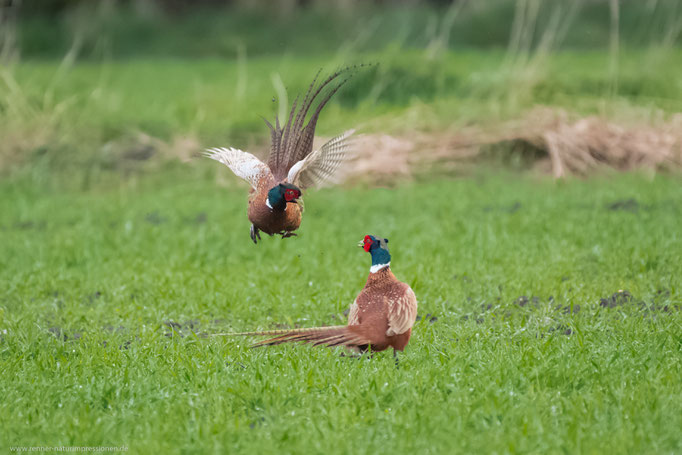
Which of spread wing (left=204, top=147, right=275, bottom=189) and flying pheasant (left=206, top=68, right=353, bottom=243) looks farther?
spread wing (left=204, top=147, right=275, bottom=189)

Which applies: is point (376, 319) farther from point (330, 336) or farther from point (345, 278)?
point (345, 278)

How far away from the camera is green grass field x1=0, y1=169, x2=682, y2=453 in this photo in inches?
179

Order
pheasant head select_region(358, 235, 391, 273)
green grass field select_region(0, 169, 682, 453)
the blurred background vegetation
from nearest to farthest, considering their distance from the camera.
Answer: green grass field select_region(0, 169, 682, 453)
pheasant head select_region(358, 235, 391, 273)
the blurred background vegetation

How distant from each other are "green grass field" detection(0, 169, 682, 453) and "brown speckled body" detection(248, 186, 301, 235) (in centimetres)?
94

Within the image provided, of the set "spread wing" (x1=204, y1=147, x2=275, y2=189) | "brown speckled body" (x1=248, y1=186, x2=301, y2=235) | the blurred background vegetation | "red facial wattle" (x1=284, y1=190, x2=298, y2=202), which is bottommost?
"brown speckled body" (x1=248, y1=186, x2=301, y2=235)

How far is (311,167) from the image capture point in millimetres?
4852

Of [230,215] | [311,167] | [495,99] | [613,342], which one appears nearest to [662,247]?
[613,342]

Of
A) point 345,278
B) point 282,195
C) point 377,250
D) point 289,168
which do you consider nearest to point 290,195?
point 282,195

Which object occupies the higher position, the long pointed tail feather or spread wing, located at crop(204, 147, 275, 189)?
spread wing, located at crop(204, 147, 275, 189)

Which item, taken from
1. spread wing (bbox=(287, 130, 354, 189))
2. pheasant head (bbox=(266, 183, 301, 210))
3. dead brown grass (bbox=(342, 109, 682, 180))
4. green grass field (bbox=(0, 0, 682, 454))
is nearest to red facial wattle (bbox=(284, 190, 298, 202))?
pheasant head (bbox=(266, 183, 301, 210))

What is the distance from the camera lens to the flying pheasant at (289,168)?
182 inches

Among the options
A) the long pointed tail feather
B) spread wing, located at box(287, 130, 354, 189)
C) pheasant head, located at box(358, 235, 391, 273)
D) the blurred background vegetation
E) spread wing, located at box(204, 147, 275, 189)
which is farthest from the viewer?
the blurred background vegetation

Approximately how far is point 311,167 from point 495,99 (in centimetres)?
924

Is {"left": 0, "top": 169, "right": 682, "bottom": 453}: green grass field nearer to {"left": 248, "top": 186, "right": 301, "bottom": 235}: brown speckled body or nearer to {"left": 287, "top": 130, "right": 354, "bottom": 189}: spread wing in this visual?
{"left": 248, "top": 186, "right": 301, "bottom": 235}: brown speckled body
